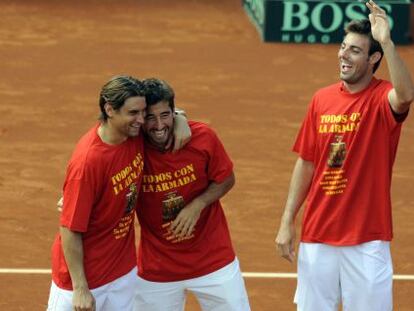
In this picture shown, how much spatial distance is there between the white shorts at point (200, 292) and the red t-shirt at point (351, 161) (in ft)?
1.98

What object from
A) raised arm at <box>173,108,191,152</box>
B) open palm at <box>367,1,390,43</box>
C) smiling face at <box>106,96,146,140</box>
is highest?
open palm at <box>367,1,390,43</box>

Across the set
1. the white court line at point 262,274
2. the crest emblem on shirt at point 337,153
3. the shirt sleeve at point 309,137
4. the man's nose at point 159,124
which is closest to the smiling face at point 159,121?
the man's nose at point 159,124

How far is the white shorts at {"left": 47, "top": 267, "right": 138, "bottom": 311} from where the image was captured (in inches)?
294

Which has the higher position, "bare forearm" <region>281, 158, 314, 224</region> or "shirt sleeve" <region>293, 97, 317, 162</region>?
"shirt sleeve" <region>293, 97, 317, 162</region>

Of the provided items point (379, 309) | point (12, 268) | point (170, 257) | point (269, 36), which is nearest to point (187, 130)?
point (170, 257)

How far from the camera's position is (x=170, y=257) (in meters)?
7.93

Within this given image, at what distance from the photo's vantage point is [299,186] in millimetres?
7855

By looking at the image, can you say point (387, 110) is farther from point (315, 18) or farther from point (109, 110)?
point (315, 18)

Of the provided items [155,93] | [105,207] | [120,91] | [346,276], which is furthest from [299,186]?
[120,91]

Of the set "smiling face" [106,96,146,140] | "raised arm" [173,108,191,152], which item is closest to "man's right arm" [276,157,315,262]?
"raised arm" [173,108,191,152]

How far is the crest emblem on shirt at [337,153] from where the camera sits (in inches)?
299

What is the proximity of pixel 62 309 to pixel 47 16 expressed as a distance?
1434 centimetres

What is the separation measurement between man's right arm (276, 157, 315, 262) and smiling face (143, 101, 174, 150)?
904mm

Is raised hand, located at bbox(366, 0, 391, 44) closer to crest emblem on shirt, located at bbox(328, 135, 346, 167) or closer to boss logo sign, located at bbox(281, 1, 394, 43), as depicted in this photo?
crest emblem on shirt, located at bbox(328, 135, 346, 167)
